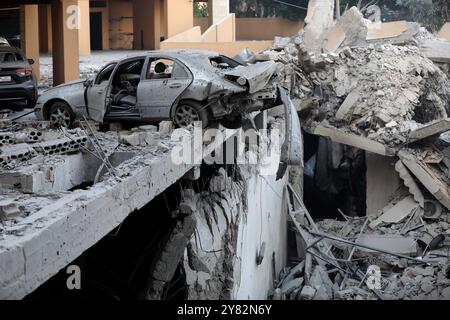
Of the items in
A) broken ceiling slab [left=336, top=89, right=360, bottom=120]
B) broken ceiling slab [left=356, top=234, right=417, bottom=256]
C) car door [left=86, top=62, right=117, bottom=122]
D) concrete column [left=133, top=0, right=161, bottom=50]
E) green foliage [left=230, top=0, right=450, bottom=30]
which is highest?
green foliage [left=230, top=0, right=450, bottom=30]

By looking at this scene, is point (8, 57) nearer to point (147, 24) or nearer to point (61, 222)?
point (61, 222)

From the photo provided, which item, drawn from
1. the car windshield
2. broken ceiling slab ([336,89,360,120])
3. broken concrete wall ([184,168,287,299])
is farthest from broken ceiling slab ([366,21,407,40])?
the car windshield

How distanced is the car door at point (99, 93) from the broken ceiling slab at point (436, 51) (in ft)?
50.7

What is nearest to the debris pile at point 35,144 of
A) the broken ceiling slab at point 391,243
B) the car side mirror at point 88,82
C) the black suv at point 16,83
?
the car side mirror at point 88,82

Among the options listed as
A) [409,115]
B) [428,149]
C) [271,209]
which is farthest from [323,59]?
[271,209]

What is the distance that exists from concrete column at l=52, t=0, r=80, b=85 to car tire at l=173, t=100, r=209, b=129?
9.39m

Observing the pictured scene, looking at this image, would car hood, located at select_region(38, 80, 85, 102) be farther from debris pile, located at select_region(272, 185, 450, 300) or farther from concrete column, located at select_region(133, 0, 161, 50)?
concrete column, located at select_region(133, 0, 161, 50)

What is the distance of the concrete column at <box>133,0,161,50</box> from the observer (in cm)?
3584

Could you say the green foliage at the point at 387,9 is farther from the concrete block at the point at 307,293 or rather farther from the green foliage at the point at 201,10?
the concrete block at the point at 307,293

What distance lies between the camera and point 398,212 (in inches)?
778

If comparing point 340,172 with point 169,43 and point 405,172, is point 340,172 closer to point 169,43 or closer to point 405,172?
point 405,172

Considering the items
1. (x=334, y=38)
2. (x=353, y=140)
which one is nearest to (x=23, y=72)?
(x=353, y=140)

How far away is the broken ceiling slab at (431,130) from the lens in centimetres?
1922

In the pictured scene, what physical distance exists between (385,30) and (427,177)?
11553 mm
